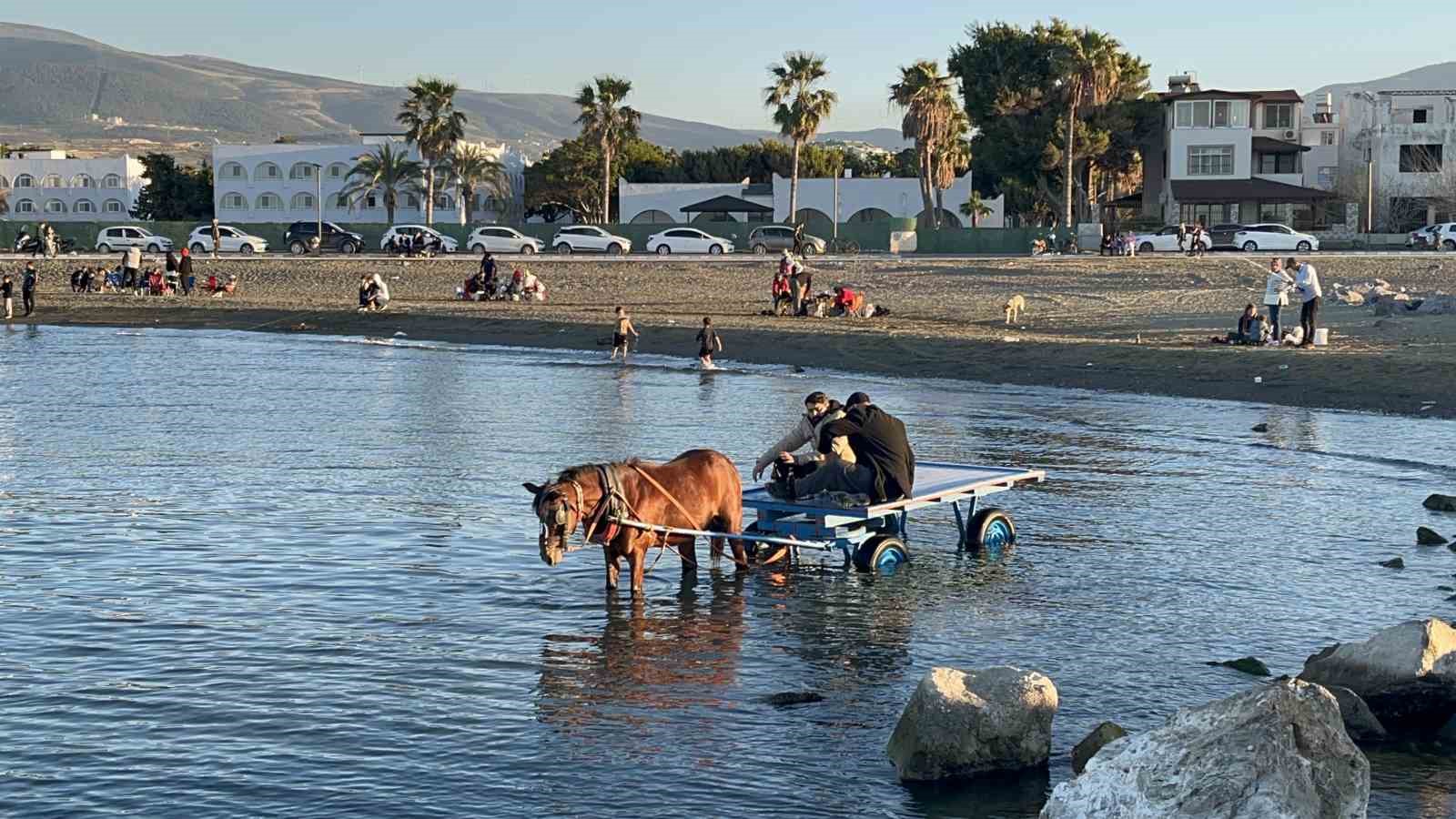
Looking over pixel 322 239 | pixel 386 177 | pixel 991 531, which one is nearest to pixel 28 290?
pixel 322 239

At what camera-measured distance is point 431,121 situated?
107 m

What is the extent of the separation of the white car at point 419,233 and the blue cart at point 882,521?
62151mm

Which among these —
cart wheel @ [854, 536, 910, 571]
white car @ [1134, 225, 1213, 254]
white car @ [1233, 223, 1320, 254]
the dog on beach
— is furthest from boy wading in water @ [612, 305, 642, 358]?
white car @ [1233, 223, 1320, 254]

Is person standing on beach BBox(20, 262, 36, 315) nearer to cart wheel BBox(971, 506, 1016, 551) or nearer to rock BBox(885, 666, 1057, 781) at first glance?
cart wheel BBox(971, 506, 1016, 551)

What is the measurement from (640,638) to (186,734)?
11.8 feet

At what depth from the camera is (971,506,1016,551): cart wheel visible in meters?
16.4

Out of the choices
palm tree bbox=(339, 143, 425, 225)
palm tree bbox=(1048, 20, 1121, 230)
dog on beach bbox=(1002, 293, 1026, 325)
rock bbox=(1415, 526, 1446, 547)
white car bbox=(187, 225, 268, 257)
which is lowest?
rock bbox=(1415, 526, 1446, 547)

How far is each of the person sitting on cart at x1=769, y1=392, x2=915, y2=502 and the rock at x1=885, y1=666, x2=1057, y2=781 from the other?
463cm

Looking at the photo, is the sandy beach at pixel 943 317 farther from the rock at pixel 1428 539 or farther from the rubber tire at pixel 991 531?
the rubber tire at pixel 991 531

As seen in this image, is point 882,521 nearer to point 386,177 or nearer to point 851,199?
point 851,199

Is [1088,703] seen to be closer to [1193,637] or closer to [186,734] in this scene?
[1193,637]

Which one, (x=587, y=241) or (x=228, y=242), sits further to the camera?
(x=228, y=242)

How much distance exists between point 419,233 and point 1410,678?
70.1m

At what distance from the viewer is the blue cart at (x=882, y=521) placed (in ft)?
47.0
